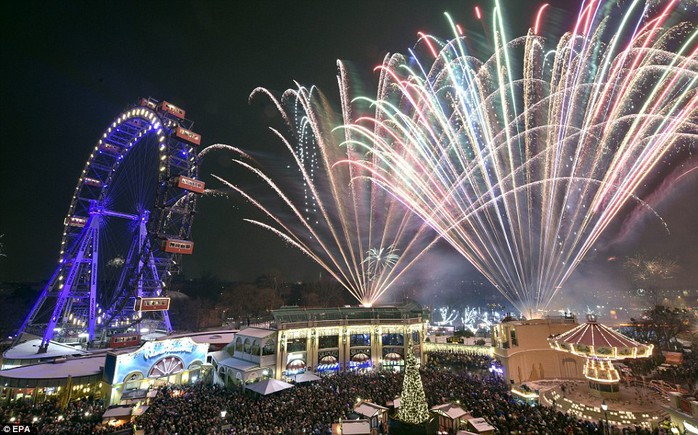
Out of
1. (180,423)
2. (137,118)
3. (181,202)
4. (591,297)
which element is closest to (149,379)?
(180,423)

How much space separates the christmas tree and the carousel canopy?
1435 cm

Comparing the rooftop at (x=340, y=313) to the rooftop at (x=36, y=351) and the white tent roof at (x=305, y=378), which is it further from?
the rooftop at (x=36, y=351)

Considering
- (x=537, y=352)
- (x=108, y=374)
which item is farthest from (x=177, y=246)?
(x=537, y=352)

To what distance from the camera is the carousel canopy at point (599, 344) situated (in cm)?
2298

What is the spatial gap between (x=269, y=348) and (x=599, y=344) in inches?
1024

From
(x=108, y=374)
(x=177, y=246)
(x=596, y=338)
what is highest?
(x=177, y=246)

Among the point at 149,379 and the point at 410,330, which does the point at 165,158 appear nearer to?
the point at 149,379

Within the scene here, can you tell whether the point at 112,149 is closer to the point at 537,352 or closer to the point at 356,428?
the point at 356,428

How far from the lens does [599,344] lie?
23641 mm

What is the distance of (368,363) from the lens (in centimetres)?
3656

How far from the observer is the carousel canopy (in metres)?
23.0

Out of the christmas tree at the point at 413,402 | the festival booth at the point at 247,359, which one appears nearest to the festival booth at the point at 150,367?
the festival booth at the point at 247,359

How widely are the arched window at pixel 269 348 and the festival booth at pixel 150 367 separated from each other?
576cm

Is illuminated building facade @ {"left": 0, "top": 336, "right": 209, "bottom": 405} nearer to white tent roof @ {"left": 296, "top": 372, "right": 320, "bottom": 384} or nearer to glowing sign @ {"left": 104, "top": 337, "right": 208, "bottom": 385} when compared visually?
glowing sign @ {"left": 104, "top": 337, "right": 208, "bottom": 385}
